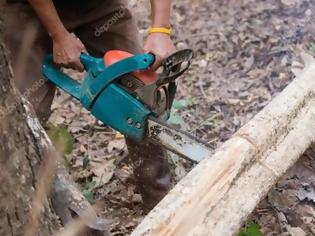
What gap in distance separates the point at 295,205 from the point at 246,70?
4.80ft

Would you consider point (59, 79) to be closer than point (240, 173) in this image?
No

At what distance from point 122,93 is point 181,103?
1.51 m

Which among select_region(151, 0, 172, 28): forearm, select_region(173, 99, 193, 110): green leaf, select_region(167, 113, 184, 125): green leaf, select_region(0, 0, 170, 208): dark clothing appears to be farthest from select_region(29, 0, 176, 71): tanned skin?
select_region(173, 99, 193, 110): green leaf

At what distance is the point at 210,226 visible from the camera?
2016mm

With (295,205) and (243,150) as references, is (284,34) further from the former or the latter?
(243,150)

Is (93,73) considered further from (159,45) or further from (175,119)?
(175,119)

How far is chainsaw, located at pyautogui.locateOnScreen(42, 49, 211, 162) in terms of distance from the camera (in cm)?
250

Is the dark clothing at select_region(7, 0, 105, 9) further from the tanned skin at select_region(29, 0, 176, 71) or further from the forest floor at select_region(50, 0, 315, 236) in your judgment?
the forest floor at select_region(50, 0, 315, 236)

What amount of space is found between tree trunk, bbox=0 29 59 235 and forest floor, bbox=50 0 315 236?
3.53ft

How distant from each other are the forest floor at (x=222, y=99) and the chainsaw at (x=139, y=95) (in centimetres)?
56

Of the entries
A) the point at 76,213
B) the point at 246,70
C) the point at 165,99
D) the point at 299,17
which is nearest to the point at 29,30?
the point at 165,99

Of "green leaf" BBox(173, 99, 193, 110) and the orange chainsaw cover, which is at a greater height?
the orange chainsaw cover

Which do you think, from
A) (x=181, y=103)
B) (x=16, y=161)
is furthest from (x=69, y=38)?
(x=181, y=103)

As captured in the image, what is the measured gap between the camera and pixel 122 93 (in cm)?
257
